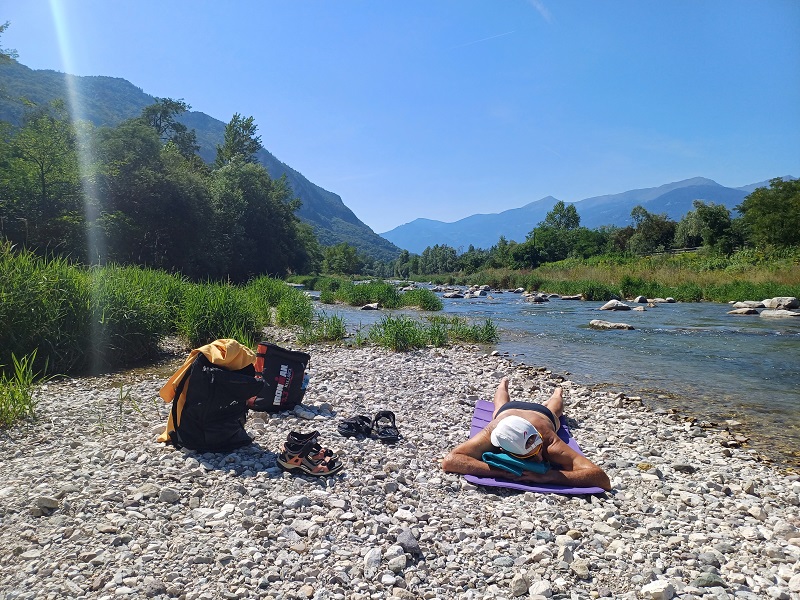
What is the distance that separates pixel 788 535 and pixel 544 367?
6979 millimetres

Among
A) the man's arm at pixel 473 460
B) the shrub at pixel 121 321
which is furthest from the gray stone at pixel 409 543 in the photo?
the shrub at pixel 121 321

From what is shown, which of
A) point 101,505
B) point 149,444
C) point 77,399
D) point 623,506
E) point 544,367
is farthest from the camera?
point 544,367

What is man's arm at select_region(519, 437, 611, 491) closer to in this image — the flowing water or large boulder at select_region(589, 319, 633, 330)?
the flowing water

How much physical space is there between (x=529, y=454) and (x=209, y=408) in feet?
10.3

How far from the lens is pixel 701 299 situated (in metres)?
27.7

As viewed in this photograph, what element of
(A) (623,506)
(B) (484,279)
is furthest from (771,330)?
(B) (484,279)

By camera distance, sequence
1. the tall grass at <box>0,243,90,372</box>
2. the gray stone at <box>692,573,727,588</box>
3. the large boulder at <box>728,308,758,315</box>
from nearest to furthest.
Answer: the gray stone at <box>692,573,727,588</box>, the tall grass at <box>0,243,90,372</box>, the large boulder at <box>728,308,758,315</box>

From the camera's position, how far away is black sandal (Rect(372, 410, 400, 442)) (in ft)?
17.5

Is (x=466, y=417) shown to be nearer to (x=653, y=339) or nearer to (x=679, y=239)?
(x=653, y=339)

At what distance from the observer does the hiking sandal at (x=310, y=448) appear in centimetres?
441

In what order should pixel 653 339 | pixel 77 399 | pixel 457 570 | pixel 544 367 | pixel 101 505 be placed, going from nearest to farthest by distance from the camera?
pixel 457 570 < pixel 101 505 < pixel 77 399 < pixel 544 367 < pixel 653 339

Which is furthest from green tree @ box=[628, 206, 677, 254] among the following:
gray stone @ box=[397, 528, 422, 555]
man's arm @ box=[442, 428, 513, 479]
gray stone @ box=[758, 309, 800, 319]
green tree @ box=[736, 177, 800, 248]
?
gray stone @ box=[397, 528, 422, 555]

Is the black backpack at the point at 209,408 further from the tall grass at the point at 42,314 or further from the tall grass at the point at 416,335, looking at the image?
the tall grass at the point at 416,335

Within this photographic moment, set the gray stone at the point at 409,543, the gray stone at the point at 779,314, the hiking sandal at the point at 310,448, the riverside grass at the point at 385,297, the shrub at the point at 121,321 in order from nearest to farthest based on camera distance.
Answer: the gray stone at the point at 409,543
the hiking sandal at the point at 310,448
the shrub at the point at 121,321
the gray stone at the point at 779,314
the riverside grass at the point at 385,297
